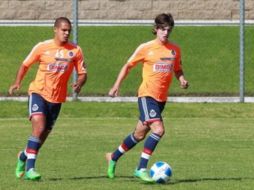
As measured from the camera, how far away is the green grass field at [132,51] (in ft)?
80.0

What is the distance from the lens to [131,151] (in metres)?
15.3

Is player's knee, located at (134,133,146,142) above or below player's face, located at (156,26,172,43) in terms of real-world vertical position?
below

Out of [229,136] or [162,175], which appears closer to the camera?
[162,175]

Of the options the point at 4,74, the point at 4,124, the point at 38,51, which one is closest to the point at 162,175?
the point at 38,51

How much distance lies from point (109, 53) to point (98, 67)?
85cm

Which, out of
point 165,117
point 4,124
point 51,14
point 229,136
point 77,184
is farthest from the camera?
point 51,14

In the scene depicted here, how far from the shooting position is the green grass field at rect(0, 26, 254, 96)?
24.4 meters

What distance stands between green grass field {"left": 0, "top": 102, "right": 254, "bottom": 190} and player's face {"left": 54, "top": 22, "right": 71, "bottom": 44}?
1.60 meters

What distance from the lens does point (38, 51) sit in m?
12.2

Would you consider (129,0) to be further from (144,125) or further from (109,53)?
(144,125)

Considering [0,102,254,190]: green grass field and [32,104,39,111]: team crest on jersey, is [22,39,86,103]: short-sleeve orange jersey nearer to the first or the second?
[32,104,39,111]: team crest on jersey

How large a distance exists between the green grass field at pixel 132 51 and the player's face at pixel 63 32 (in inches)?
449

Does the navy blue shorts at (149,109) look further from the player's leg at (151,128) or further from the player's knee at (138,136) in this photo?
the player's knee at (138,136)

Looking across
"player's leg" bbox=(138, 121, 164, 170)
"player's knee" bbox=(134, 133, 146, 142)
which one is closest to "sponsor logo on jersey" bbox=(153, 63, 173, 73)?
"player's leg" bbox=(138, 121, 164, 170)
